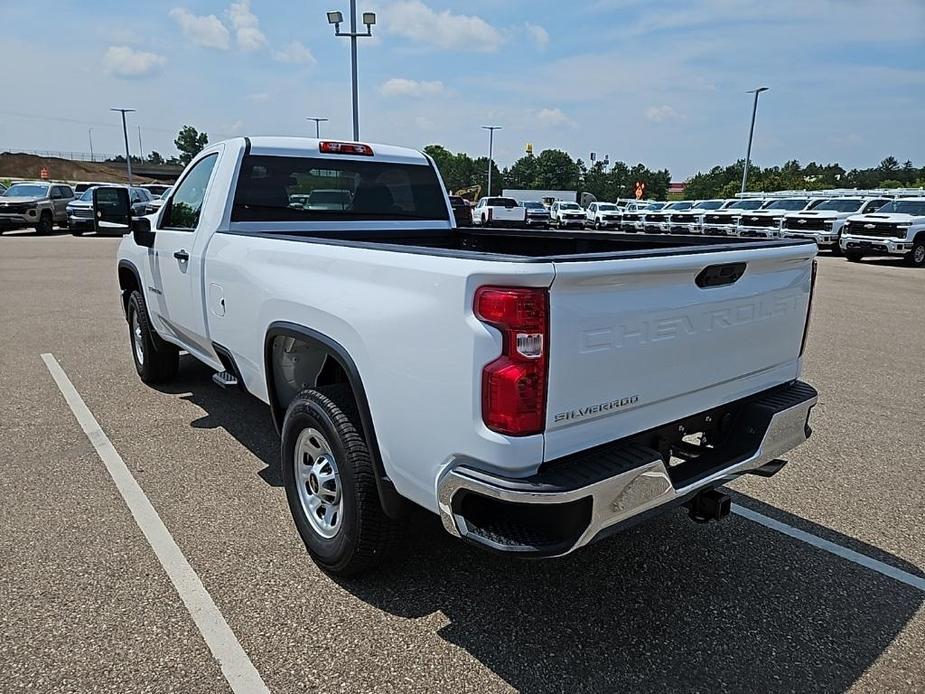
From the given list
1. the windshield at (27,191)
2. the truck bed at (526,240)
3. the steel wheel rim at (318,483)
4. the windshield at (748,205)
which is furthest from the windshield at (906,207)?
the windshield at (27,191)

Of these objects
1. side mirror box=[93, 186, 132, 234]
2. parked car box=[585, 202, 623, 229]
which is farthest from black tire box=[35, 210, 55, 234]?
side mirror box=[93, 186, 132, 234]

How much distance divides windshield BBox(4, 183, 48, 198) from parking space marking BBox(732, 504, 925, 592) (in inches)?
1114

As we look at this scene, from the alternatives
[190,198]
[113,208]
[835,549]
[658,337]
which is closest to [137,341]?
[113,208]

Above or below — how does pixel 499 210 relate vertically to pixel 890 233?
below

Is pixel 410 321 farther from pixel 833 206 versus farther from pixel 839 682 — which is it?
pixel 833 206

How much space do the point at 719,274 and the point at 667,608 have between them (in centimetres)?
144

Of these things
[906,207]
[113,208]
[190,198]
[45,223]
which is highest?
[190,198]

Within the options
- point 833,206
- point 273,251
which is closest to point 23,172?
point 833,206

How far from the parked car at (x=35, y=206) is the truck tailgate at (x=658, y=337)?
1094 inches

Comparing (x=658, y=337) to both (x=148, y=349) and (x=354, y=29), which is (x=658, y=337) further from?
(x=354, y=29)

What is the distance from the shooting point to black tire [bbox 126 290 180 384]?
18.9ft

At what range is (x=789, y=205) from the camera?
961 inches

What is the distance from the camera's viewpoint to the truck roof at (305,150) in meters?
4.46

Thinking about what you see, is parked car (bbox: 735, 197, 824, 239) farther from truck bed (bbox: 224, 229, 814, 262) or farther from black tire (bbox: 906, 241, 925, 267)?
truck bed (bbox: 224, 229, 814, 262)
